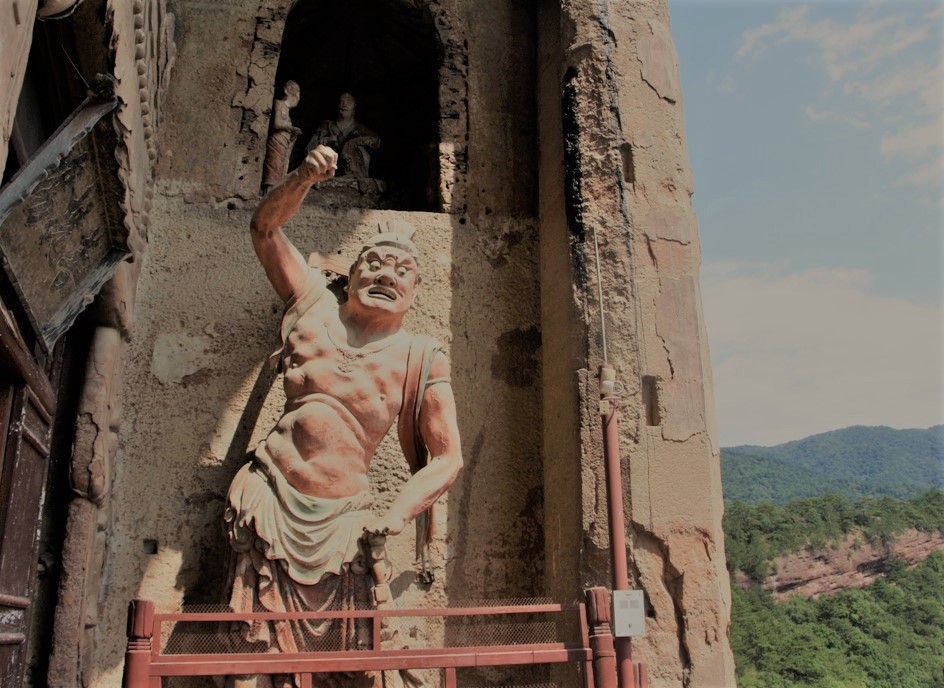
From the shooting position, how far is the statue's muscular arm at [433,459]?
14.5 ft

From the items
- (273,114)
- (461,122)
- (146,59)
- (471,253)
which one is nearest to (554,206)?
(471,253)

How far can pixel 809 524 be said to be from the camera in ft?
101

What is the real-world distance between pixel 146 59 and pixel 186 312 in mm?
1596

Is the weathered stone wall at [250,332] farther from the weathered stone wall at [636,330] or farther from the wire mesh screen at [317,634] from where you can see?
the wire mesh screen at [317,634]

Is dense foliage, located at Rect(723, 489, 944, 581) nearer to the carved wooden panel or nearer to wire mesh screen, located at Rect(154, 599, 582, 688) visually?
wire mesh screen, located at Rect(154, 599, 582, 688)

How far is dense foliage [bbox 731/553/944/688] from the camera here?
70.0ft

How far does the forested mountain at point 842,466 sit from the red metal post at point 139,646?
1875 inches

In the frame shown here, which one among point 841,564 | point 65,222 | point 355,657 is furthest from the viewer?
point 841,564

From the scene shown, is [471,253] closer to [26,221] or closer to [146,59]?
[146,59]

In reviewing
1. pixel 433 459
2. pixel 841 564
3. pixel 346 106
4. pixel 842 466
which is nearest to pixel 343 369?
pixel 433 459

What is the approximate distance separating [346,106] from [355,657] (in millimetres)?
4522

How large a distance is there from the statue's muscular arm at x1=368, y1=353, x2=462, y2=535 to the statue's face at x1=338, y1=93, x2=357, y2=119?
2.79 m

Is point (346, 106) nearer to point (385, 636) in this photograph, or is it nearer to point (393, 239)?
point (393, 239)

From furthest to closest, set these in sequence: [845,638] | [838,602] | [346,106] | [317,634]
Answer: [838,602], [845,638], [346,106], [317,634]
